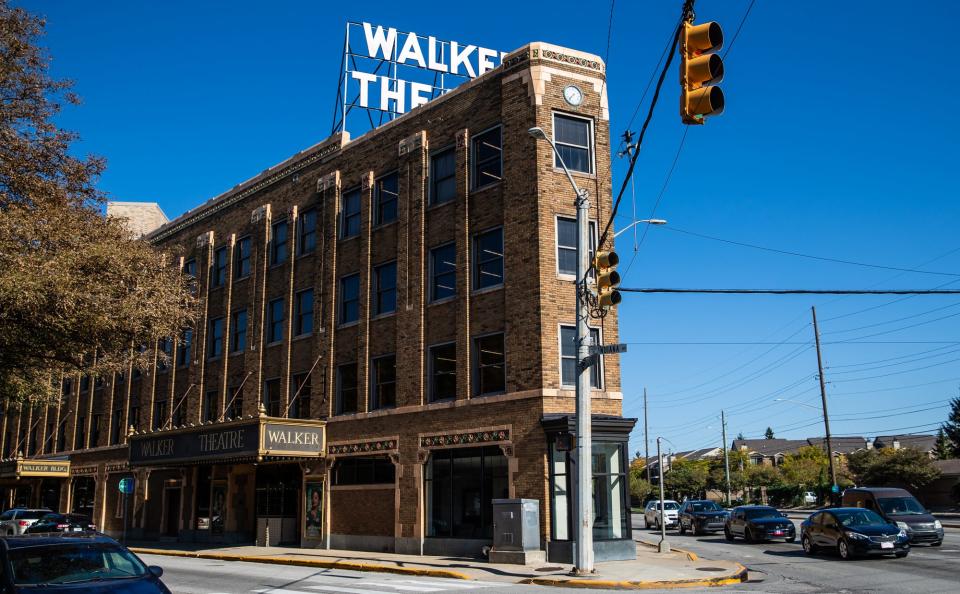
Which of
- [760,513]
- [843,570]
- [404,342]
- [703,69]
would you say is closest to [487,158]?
[404,342]

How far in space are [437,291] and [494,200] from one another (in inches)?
148

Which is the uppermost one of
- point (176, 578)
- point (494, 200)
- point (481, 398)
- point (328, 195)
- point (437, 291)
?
point (328, 195)

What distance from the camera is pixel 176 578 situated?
20.2m

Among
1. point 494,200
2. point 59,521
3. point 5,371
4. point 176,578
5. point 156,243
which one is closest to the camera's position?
point 176,578

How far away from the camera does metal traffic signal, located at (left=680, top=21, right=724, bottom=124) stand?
25.3 feet

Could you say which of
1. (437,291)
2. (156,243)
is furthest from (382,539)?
(156,243)

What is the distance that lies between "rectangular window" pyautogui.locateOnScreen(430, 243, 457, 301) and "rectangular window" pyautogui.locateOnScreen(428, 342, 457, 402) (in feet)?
5.74

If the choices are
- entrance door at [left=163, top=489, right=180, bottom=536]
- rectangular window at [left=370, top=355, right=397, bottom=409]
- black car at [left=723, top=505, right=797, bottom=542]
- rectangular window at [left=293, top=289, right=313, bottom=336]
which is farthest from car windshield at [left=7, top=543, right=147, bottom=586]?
entrance door at [left=163, top=489, right=180, bottom=536]

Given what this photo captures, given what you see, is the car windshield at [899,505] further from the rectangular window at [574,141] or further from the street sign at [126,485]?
the street sign at [126,485]

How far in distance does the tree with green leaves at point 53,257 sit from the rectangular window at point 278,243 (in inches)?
414

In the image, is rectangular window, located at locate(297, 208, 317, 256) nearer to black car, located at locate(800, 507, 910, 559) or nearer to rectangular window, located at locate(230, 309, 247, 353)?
rectangular window, located at locate(230, 309, 247, 353)

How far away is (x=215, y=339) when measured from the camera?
3934cm

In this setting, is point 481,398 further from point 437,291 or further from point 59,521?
point 59,521

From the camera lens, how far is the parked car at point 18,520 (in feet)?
107
